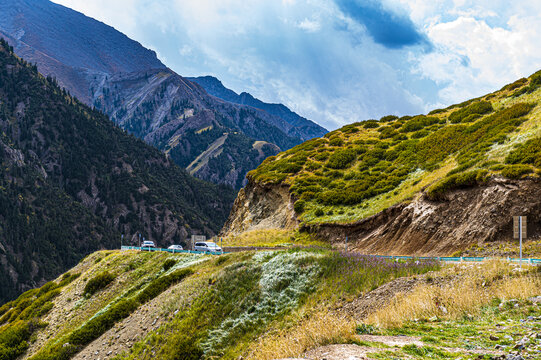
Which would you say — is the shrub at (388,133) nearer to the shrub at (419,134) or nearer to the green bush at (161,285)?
the shrub at (419,134)

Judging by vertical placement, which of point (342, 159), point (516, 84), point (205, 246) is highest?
point (516, 84)

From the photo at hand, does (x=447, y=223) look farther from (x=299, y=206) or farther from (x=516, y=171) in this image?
(x=299, y=206)

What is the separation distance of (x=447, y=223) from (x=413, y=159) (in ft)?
50.1

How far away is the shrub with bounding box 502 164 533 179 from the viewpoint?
2283cm

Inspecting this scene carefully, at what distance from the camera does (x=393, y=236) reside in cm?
2794

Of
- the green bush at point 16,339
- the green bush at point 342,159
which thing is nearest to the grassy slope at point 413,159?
the green bush at point 342,159

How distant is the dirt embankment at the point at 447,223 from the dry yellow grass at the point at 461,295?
10191mm

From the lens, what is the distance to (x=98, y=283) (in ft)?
114

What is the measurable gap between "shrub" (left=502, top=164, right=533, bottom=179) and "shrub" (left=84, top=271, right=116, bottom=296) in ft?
111

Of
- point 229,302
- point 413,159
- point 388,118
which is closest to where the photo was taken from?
point 229,302

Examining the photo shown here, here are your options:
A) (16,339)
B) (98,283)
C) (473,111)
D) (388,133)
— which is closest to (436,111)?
(388,133)

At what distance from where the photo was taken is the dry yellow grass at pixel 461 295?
10.5m

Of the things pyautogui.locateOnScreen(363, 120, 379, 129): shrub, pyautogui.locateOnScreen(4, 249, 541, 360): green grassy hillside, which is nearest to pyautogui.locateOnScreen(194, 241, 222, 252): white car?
pyautogui.locateOnScreen(4, 249, 541, 360): green grassy hillside

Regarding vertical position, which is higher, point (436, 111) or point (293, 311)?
point (436, 111)
